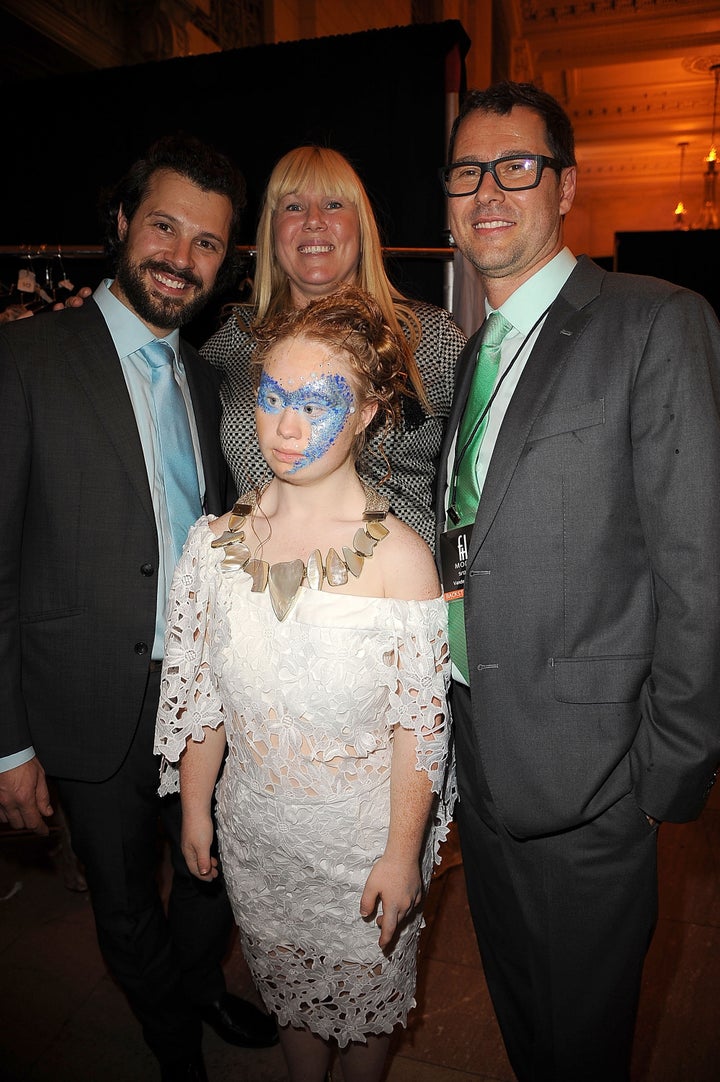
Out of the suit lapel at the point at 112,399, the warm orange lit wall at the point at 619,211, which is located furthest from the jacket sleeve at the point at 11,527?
the warm orange lit wall at the point at 619,211

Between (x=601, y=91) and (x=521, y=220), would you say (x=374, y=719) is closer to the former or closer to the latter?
(x=521, y=220)

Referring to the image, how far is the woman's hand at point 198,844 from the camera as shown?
1611 mm

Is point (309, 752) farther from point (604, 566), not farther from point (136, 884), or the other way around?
point (136, 884)

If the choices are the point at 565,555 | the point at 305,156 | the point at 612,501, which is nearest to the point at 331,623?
the point at 565,555

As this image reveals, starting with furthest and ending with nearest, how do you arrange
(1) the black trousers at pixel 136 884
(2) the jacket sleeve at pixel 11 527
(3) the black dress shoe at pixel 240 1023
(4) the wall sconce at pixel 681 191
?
(4) the wall sconce at pixel 681 191
(3) the black dress shoe at pixel 240 1023
(1) the black trousers at pixel 136 884
(2) the jacket sleeve at pixel 11 527

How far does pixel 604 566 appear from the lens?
138 cm

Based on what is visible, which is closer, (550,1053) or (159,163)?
(550,1053)

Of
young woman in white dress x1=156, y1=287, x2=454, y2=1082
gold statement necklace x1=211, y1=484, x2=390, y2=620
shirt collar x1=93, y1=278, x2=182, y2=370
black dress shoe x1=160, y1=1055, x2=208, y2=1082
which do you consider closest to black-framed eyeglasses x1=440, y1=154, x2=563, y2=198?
young woman in white dress x1=156, y1=287, x2=454, y2=1082

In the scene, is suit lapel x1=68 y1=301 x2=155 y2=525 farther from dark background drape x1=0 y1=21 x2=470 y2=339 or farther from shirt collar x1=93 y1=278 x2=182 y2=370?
dark background drape x1=0 y1=21 x2=470 y2=339

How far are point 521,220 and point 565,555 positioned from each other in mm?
697

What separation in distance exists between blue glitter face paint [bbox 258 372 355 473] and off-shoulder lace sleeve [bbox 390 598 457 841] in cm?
33

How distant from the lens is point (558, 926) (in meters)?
1.53

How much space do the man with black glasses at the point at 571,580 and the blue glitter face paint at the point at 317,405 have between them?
0.96 ft

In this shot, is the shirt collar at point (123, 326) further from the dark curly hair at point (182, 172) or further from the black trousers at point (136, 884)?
the black trousers at point (136, 884)
